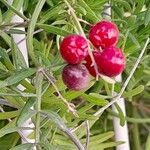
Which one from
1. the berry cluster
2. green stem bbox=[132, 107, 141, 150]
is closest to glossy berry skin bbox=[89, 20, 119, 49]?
the berry cluster

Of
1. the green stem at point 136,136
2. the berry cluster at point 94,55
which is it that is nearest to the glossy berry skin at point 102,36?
the berry cluster at point 94,55

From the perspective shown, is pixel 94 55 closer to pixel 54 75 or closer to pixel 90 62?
pixel 90 62

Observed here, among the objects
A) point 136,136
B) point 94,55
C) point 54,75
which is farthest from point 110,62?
point 136,136

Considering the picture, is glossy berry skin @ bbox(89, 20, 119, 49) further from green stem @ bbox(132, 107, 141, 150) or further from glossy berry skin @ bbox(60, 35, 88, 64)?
green stem @ bbox(132, 107, 141, 150)

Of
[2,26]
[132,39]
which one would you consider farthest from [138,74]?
[2,26]

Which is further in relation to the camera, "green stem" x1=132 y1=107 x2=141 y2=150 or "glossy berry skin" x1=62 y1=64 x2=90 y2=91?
"green stem" x1=132 y1=107 x2=141 y2=150

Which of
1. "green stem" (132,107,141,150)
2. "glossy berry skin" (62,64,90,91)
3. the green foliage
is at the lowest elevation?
"green stem" (132,107,141,150)

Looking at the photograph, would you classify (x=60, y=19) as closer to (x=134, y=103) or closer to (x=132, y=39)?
(x=132, y=39)

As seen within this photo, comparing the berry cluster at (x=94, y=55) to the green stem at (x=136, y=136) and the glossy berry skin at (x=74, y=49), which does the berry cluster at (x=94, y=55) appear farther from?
the green stem at (x=136, y=136)
